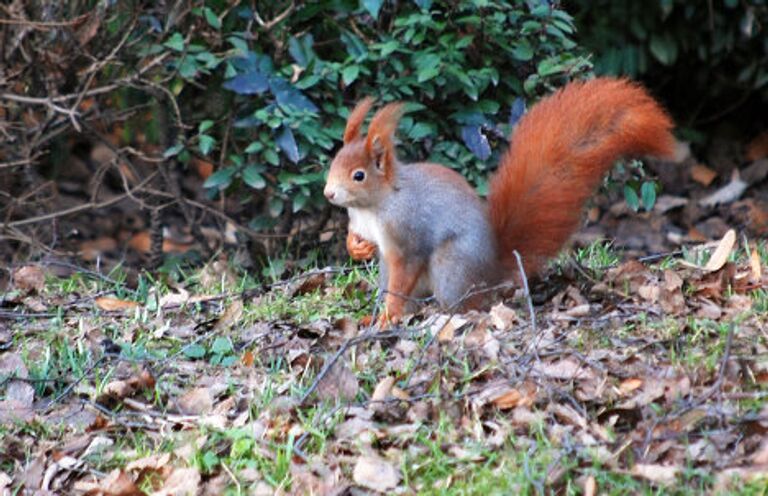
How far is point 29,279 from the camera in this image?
5051 mm

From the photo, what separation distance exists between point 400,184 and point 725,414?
1426 millimetres

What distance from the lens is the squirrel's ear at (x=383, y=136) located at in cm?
416

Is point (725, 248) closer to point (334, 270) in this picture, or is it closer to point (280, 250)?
point (334, 270)

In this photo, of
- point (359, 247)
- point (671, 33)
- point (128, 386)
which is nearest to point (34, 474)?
point (128, 386)

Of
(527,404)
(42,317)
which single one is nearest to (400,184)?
(527,404)

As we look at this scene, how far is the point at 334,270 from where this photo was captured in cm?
476

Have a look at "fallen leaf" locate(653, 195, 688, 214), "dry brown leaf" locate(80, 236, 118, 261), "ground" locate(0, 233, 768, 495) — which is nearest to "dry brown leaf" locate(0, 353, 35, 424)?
"ground" locate(0, 233, 768, 495)

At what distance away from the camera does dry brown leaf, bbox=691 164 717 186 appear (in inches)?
286

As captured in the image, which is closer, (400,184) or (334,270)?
(400,184)

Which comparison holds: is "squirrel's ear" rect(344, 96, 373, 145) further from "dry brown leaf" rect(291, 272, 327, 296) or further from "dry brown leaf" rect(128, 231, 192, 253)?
"dry brown leaf" rect(128, 231, 192, 253)

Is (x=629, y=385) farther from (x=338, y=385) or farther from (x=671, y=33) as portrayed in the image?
(x=671, y=33)

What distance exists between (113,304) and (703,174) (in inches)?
154

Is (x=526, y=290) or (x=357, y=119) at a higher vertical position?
(x=357, y=119)

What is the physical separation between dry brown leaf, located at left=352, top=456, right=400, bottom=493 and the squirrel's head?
3.73 feet
